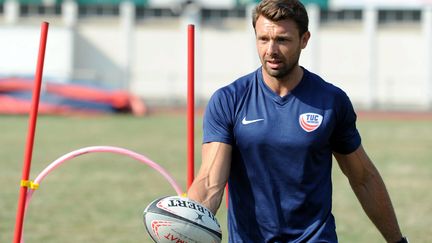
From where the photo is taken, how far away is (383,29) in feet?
160

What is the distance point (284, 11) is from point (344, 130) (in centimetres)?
78

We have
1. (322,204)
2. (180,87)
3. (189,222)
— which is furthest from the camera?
(180,87)

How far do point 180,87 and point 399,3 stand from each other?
12.0 m

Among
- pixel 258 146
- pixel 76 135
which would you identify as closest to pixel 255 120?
pixel 258 146

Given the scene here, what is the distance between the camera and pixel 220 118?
5070 mm

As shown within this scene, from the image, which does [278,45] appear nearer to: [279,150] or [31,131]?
[279,150]

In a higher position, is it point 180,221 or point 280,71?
point 280,71

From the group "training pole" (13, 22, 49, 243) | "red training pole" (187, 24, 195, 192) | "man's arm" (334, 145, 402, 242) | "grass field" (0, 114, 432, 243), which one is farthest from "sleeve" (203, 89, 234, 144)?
"grass field" (0, 114, 432, 243)

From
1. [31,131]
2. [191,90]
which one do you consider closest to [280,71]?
[191,90]

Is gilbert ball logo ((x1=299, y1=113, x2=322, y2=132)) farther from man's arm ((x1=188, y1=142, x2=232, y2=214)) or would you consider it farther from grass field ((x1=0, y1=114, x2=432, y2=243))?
grass field ((x1=0, y1=114, x2=432, y2=243))

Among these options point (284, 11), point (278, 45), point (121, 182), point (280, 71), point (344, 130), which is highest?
point (284, 11)

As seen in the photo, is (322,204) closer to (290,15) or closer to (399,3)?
(290,15)

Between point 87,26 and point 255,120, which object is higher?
point 87,26

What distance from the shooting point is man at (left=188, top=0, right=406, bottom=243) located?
5.02 m
